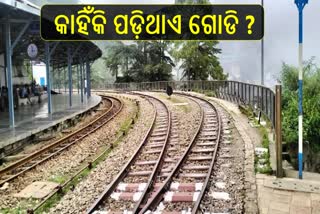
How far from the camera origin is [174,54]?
130ft

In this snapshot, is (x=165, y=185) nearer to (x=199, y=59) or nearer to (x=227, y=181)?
(x=227, y=181)

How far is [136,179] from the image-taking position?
23.6 ft

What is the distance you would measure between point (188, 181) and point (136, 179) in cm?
101

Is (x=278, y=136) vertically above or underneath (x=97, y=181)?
above

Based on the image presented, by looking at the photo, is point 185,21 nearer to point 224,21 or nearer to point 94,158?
point 224,21

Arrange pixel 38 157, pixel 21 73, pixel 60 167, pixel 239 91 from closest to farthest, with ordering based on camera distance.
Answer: pixel 60 167
pixel 38 157
pixel 239 91
pixel 21 73

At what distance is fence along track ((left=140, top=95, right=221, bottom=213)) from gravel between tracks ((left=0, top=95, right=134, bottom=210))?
2194 millimetres

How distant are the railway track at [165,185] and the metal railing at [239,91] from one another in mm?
2142

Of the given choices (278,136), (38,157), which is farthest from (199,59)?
(278,136)

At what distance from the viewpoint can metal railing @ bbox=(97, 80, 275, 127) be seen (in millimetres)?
10641

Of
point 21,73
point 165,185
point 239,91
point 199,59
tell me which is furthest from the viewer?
point 199,59

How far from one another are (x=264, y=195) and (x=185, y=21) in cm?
3128

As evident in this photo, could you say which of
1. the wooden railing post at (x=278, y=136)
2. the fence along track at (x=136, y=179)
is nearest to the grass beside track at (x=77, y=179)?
the fence along track at (x=136, y=179)

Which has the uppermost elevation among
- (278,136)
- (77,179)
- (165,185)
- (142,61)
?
(142,61)
